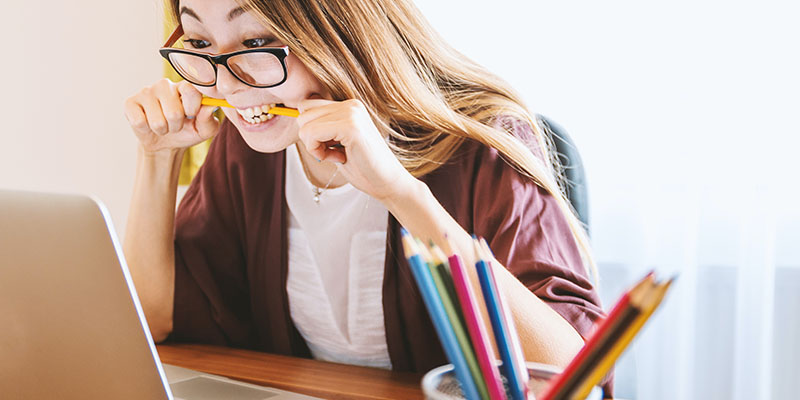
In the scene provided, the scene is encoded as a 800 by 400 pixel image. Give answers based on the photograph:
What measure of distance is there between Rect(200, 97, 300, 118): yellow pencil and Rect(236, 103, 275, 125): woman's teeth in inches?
0.8

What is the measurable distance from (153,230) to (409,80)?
0.50 metres

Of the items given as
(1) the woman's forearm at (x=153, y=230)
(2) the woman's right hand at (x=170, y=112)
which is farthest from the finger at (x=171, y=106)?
(1) the woman's forearm at (x=153, y=230)

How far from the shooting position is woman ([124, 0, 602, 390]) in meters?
0.81

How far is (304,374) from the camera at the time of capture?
0.82 m

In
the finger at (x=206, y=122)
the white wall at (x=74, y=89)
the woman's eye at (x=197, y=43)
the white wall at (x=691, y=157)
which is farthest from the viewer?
the white wall at (x=74, y=89)

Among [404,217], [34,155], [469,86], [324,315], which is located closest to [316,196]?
[324,315]

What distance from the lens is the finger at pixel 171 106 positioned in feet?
3.51

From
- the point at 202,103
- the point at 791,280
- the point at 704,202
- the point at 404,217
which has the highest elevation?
the point at 202,103

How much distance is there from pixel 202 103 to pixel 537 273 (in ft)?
1.82

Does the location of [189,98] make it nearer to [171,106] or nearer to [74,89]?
[171,106]

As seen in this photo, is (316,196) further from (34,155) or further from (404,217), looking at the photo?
(34,155)

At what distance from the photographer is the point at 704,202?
66.4 inches

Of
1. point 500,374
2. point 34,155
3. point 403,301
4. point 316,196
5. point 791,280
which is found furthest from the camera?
point 34,155

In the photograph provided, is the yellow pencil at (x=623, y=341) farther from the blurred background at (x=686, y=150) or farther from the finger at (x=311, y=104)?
the blurred background at (x=686, y=150)
